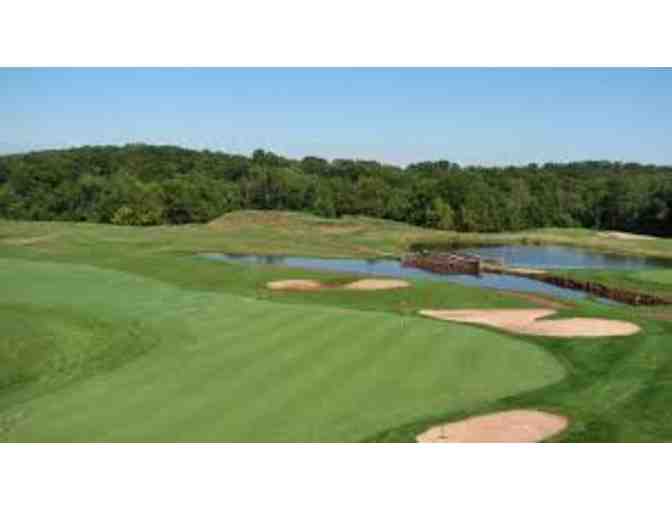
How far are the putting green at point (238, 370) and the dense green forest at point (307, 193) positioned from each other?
78.4 meters

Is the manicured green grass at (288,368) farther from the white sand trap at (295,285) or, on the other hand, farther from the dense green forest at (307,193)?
the dense green forest at (307,193)

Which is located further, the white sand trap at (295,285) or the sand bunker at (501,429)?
the white sand trap at (295,285)

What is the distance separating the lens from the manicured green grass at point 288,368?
14773 mm

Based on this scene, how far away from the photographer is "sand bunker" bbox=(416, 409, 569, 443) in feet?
46.6

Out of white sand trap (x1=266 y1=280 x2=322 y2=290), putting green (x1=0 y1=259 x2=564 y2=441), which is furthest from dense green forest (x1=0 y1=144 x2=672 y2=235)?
putting green (x1=0 y1=259 x2=564 y2=441)

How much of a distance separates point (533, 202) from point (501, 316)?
302 feet

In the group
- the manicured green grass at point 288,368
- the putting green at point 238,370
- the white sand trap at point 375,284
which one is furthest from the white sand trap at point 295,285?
the putting green at point 238,370

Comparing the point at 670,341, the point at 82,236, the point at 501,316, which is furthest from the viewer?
the point at 82,236

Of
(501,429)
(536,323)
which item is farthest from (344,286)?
(501,429)

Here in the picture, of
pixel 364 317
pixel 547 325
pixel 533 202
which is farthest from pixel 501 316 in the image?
pixel 533 202

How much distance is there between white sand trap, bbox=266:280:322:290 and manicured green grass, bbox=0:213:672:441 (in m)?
2.28

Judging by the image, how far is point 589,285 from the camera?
41.1m

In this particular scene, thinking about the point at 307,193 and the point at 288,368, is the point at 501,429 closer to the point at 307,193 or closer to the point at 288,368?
the point at 288,368

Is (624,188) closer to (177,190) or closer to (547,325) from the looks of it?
(177,190)
